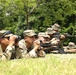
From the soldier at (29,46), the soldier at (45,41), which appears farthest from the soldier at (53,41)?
the soldier at (29,46)

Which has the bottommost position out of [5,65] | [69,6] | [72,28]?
[72,28]

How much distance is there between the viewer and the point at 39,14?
79.3 ft

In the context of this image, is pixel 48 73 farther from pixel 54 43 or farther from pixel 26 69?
pixel 54 43

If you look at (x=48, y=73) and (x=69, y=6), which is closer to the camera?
(x=48, y=73)

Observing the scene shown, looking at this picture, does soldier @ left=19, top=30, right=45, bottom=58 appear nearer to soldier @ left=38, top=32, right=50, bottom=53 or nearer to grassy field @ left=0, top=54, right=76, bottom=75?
soldier @ left=38, top=32, right=50, bottom=53

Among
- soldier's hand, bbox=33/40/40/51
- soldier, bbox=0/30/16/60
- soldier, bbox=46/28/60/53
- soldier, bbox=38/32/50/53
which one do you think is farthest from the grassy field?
soldier, bbox=46/28/60/53

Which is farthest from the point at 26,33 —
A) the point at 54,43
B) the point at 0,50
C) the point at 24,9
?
the point at 24,9

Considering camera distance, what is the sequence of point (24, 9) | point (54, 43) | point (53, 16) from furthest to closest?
point (53, 16) → point (24, 9) → point (54, 43)

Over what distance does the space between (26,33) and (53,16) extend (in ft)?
48.9

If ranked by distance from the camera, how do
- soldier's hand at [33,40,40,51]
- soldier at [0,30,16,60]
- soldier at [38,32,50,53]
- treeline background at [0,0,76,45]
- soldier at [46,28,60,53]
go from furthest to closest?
treeline background at [0,0,76,45]
soldier at [46,28,60,53]
soldier at [38,32,50,53]
soldier's hand at [33,40,40,51]
soldier at [0,30,16,60]

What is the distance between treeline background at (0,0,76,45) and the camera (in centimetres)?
2207

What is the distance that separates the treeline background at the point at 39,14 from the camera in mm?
22073

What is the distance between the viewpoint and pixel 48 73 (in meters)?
5.30

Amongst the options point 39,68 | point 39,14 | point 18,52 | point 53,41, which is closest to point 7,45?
point 18,52
